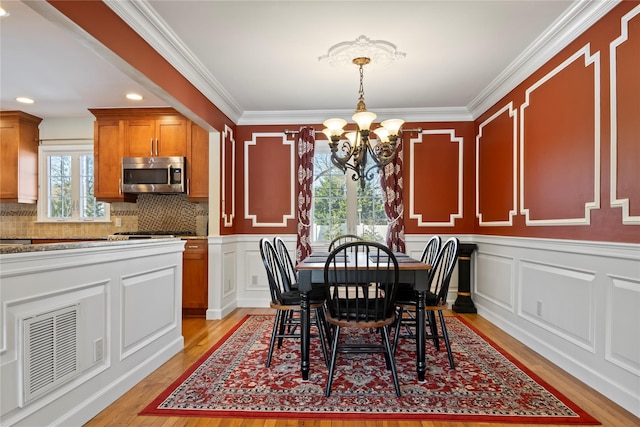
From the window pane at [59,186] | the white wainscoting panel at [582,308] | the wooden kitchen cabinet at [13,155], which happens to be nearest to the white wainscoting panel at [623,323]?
the white wainscoting panel at [582,308]

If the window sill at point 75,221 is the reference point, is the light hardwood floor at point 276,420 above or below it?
below

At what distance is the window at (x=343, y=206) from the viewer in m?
5.02

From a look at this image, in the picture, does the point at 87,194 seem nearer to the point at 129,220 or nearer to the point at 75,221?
the point at 75,221

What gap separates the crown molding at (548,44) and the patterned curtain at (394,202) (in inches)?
50.6

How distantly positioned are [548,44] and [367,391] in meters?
2.94

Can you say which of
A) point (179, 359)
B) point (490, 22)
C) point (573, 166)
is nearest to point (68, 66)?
point (179, 359)

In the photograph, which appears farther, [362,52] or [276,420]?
[362,52]

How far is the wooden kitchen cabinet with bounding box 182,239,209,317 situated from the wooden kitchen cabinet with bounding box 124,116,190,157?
47.6 inches

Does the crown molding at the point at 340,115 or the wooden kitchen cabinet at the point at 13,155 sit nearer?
the crown molding at the point at 340,115

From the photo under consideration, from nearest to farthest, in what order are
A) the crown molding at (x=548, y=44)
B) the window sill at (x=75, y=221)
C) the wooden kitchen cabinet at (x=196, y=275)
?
the crown molding at (x=548, y=44) → the wooden kitchen cabinet at (x=196, y=275) → the window sill at (x=75, y=221)

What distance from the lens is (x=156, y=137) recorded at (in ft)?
15.4

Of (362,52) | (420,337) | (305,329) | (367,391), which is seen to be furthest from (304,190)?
(367,391)

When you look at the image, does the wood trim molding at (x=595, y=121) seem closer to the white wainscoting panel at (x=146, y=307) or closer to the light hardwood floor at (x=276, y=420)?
the light hardwood floor at (x=276, y=420)

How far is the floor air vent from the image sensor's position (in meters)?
1.67
